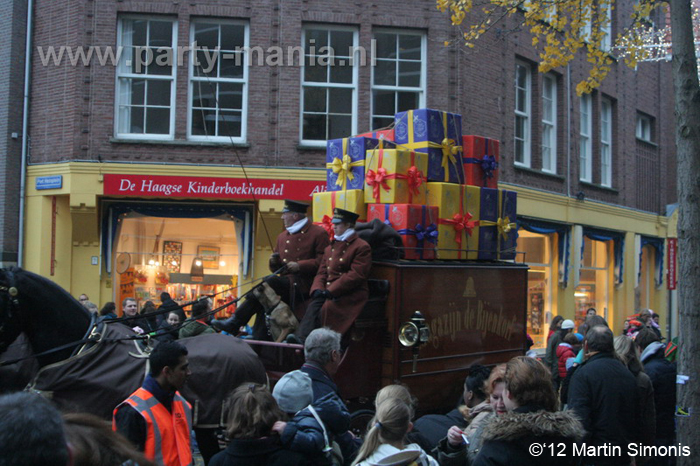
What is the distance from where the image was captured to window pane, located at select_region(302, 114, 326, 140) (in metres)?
14.3

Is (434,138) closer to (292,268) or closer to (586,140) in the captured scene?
(292,268)

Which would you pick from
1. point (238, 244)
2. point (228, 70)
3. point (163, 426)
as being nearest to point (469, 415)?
point (163, 426)

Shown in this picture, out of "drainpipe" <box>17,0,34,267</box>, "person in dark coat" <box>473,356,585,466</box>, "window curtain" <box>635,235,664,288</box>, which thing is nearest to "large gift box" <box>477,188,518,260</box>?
"person in dark coat" <box>473,356,585,466</box>

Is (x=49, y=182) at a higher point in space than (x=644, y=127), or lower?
lower

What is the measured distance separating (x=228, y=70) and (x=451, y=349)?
8.90 metres

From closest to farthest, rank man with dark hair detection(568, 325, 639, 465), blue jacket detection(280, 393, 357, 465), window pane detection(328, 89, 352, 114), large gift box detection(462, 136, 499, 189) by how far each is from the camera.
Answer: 1. blue jacket detection(280, 393, 357, 465)
2. man with dark hair detection(568, 325, 639, 465)
3. large gift box detection(462, 136, 499, 189)
4. window pane detection(328, 89, 352, 114)

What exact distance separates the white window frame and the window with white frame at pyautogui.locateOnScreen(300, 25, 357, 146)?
12365mm

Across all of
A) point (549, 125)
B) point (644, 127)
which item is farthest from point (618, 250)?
point (549, 125)

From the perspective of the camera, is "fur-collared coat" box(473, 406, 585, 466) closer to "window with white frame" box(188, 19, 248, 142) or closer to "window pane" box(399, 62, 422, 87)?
"window with white frame" box(188, 19, 248, 142)

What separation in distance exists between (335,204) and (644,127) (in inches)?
727

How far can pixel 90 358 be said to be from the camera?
4.90m

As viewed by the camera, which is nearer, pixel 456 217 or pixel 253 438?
pixel 253 438

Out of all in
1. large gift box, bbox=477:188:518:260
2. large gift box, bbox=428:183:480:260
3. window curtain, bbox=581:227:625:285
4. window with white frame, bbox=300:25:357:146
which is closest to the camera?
large gift box, bbox=428:183:480:260

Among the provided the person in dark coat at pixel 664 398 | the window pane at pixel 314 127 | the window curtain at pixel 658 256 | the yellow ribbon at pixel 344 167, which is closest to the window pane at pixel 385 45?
the window pane at pixel 314 127
